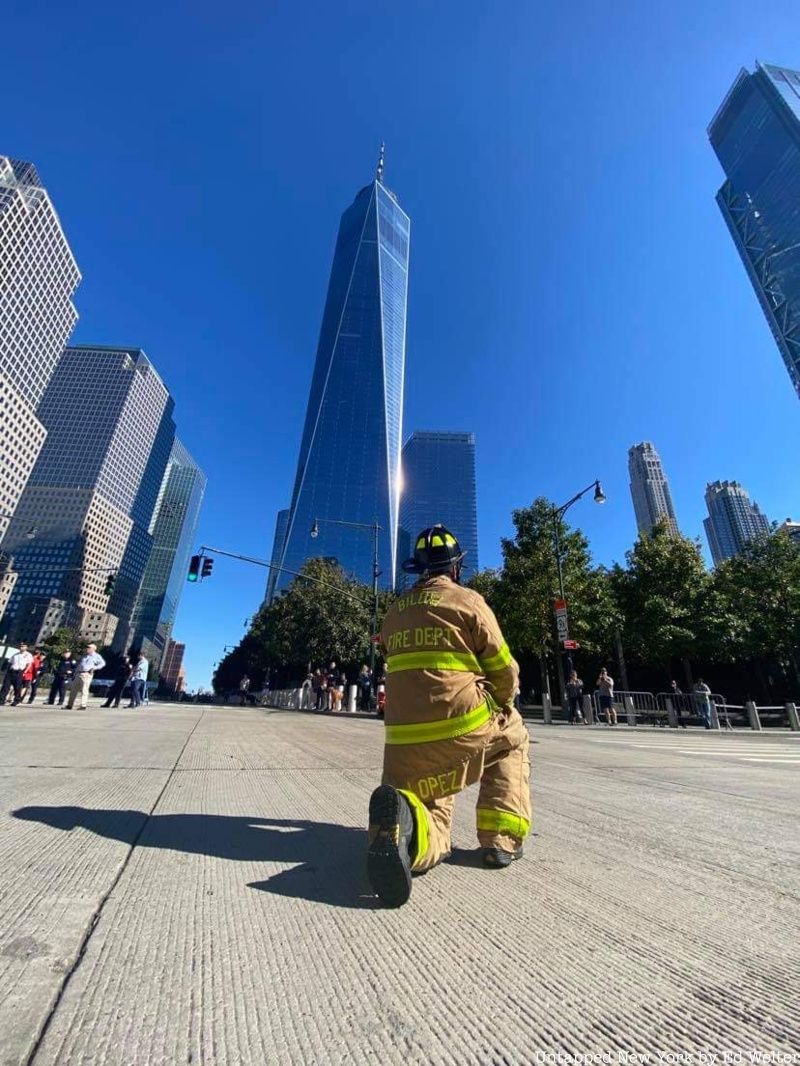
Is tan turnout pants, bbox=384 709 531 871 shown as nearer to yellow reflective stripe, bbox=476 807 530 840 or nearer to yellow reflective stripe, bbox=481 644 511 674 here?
yellow reflective stripe, bbox=476 807 530 840

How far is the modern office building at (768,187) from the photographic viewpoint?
8675 cm

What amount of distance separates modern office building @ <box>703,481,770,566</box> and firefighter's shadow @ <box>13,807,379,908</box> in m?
126

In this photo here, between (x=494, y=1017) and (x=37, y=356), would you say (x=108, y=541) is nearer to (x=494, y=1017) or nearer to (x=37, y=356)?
(x=37, y=356)

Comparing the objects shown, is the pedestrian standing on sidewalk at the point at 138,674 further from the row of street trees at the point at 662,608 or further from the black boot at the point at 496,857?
the black boot at the point at 496,857

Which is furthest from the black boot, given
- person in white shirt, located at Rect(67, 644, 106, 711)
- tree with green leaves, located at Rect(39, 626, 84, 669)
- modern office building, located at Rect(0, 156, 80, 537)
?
modern office building, located at Rect(0, 156, 80, 537)

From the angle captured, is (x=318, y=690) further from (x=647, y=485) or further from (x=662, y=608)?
(x=647, y=485)

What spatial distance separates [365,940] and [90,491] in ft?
478

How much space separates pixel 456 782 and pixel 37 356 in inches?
5213

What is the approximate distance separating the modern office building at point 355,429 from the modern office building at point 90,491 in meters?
46.2

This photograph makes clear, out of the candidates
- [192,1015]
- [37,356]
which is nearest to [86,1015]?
[192,1015]

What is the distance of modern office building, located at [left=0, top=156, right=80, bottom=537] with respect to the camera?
3364 inches

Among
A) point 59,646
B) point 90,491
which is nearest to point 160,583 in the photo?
point 90,491

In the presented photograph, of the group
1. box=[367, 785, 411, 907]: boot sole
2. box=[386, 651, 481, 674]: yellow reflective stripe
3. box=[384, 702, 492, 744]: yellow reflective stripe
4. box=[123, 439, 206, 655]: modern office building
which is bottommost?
box=[367, 785, 411, 907]: boot sole

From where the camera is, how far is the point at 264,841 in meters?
2.45
